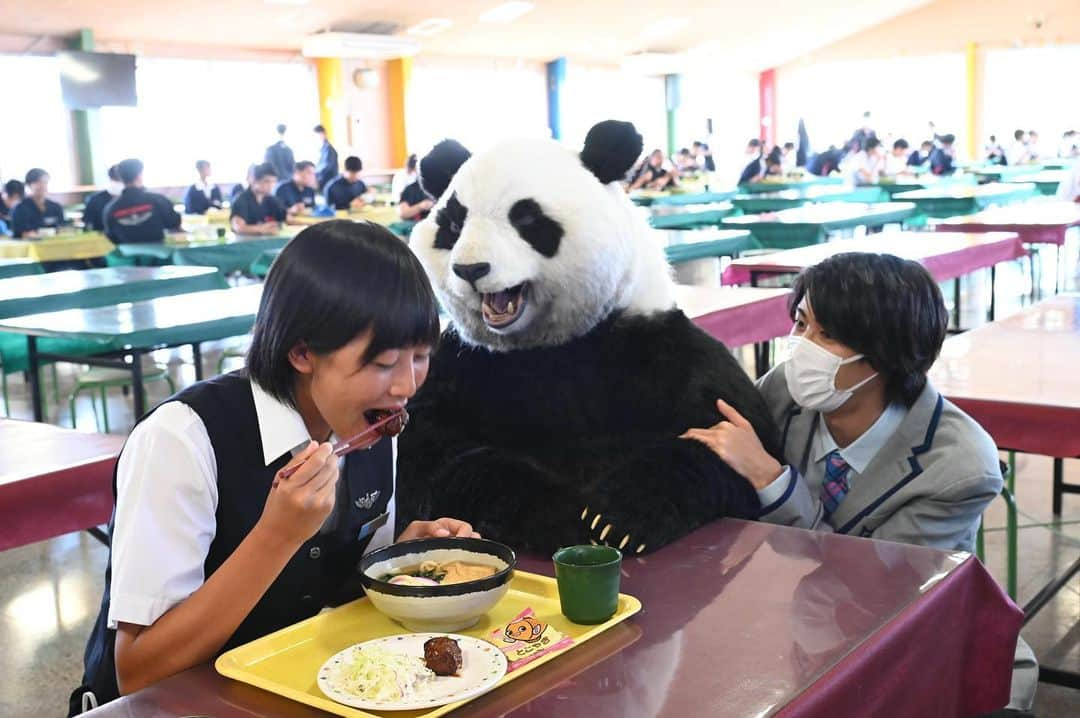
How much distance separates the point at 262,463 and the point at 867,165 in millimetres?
11620

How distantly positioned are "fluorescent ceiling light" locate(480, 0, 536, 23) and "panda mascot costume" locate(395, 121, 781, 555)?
14.2m

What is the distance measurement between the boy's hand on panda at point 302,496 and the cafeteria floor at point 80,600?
1.71 meters

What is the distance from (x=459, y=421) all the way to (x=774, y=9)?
18.2m

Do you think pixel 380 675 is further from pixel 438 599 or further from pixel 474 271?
pixel 474 271

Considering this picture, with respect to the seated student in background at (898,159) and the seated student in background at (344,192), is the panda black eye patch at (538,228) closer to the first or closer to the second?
the seated student in background at (344,192)

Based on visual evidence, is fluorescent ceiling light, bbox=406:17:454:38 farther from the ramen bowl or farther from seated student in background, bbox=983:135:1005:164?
the ramen bowl

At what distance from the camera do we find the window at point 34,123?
13117 millimetres

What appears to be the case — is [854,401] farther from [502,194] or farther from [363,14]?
[363,14]

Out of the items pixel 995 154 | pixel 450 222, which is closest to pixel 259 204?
pixel 450 222

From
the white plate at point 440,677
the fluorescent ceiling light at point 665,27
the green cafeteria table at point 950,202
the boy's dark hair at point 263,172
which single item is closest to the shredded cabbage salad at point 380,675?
the white plate at point 440,677

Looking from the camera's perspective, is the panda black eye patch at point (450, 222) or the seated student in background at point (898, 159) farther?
the seated student in background at point (898, 159)

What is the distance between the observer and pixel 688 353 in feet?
5.79

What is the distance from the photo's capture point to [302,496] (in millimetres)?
1136

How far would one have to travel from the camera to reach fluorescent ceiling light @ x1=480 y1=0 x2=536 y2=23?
1539 centimetres
